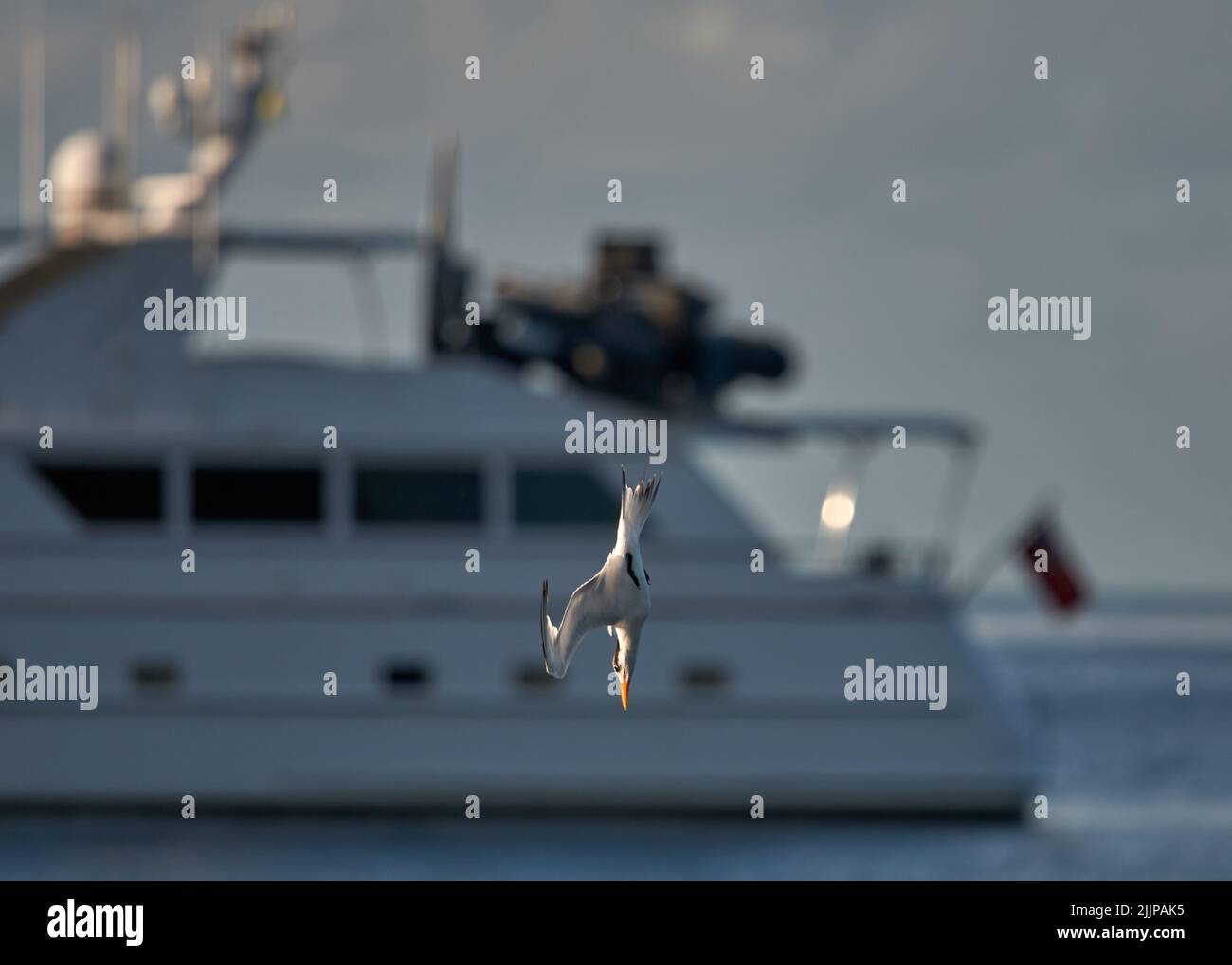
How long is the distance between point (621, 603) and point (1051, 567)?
59.8 feet

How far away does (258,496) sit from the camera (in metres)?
21.7

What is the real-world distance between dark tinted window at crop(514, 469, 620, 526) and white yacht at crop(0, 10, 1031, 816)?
0.03m

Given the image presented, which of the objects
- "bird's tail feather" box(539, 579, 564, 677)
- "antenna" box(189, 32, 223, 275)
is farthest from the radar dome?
"bird's tail feather" box(539, 579, 564, 677)

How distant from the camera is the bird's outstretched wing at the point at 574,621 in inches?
196

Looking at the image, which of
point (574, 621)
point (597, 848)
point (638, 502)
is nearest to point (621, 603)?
point (574, 621)

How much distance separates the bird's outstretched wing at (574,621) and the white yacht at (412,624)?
1601 centimetres

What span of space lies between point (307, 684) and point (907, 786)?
241 inches

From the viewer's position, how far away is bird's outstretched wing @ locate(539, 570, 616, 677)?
16.4ft

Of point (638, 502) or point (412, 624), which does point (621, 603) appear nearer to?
point (638, 502)

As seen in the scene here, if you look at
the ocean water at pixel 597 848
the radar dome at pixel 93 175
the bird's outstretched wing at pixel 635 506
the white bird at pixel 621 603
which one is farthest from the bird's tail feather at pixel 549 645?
the radar dome at pixel 93 175

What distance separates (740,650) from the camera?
2141 centimetres

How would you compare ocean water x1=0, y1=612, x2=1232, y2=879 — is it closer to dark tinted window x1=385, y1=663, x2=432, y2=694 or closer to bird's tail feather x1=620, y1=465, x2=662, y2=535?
dark tinted window x1=385, y1=663, x2=432, y2=694
